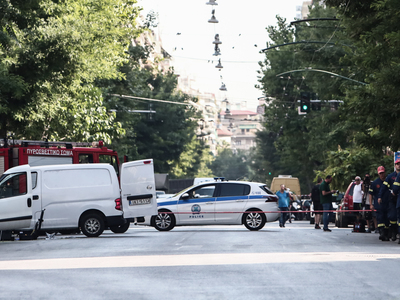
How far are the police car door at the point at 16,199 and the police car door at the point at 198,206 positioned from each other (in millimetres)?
5443

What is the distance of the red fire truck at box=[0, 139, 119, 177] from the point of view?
22812 mm

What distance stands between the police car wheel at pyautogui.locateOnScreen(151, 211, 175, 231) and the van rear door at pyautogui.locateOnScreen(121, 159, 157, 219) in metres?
1.84

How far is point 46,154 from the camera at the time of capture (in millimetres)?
23469

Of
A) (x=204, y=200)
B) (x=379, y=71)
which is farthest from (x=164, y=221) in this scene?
(x=379, y=71)

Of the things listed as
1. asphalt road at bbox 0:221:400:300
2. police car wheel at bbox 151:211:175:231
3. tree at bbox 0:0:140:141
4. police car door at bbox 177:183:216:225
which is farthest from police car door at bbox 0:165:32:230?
police car door at bbox 177:183:216:225

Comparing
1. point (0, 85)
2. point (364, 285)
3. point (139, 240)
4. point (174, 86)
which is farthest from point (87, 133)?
point (174, 86)

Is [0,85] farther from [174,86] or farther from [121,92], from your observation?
[174,86]

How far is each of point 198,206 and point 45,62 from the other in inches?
264

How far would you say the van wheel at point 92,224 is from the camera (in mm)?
19609

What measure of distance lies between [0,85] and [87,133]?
12.0m

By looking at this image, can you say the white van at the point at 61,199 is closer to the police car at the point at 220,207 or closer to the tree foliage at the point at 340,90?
the police car at the point at 220,207

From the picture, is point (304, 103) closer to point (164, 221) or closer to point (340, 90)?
point (340, 90)

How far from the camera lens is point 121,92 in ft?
140

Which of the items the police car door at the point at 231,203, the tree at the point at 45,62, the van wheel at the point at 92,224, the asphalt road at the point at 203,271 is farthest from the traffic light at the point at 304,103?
the asphalt road at the point at 203,271
